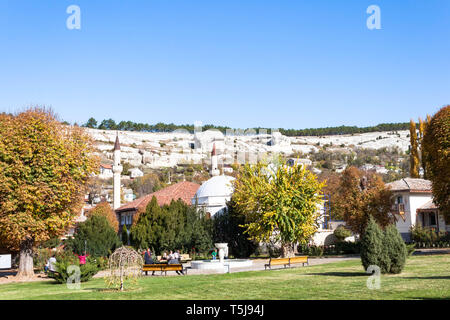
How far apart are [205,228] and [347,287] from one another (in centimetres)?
2407

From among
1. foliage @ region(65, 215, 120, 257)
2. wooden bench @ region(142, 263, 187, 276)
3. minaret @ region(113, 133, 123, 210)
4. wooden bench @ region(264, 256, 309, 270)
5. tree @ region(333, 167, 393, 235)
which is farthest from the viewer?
minaret @ region(113, 133, 123, 210)

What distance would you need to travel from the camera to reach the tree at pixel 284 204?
29.9m

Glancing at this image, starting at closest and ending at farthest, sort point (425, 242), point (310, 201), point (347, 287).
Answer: point (347, 287) < point (310, 201) < point (425, 242)

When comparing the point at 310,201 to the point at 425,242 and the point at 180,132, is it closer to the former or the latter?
the point at 425,242

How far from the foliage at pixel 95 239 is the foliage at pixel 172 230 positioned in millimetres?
2444

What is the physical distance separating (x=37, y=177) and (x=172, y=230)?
1588cm

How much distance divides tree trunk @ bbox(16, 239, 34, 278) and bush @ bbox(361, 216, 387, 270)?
18.0 meters

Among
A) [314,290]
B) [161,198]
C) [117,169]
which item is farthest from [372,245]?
[117,169]

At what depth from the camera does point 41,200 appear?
23.7m

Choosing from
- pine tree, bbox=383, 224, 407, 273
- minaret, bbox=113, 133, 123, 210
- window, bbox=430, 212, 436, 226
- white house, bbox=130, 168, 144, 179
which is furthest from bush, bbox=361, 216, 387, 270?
white house, bbox=130, 168, 144, 179

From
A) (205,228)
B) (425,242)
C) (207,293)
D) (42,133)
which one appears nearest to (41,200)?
(42,133)

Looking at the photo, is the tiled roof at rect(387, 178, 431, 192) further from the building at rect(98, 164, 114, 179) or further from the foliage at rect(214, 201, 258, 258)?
the building at rect(98, 164, 114, 179)

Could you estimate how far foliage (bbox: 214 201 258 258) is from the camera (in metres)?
36.5

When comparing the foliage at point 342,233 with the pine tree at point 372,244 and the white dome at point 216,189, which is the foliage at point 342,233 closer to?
the white dome at point 216,189
